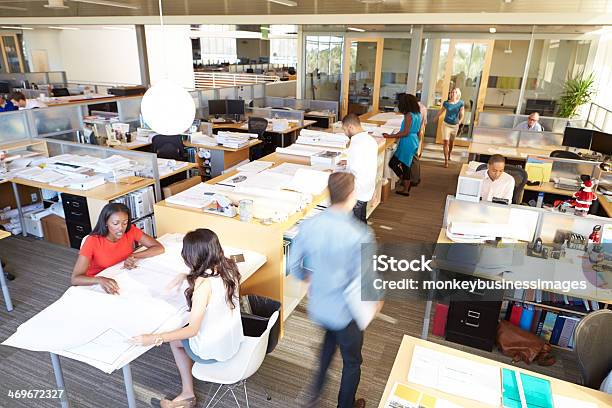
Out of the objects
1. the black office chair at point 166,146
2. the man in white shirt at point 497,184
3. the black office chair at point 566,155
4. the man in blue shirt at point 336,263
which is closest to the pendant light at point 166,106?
the man in blue shirt at point 336,263

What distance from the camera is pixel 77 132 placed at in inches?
236

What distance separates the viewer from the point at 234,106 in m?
8.24

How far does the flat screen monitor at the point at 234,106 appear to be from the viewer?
324 inches

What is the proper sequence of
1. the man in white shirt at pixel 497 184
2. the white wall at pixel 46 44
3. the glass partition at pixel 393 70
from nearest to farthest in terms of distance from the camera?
1. the man in white shirt at pixel 497 184
2. the glass partition at pixel 393 70
3. the white wall at pixel 46 44

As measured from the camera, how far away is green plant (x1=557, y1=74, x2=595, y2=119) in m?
8.62

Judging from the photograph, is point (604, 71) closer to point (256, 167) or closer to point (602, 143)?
point (602, 143)

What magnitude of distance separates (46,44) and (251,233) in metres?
15.9

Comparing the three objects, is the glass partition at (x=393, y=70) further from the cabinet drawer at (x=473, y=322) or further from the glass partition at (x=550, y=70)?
the cabinet drawer at (x=473, y=322)

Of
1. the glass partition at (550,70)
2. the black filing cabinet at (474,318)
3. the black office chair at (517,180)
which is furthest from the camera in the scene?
the glass partition at (550,70)

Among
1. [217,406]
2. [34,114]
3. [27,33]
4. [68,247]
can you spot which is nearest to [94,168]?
[68,247]

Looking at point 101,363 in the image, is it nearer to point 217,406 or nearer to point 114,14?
point 217,406

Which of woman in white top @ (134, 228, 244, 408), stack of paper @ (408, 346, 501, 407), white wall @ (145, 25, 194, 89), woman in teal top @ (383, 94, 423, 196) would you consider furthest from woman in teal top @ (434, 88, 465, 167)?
white wall @ (145, 25, 194, 89)

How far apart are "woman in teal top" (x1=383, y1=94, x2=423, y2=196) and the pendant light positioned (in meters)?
3.74

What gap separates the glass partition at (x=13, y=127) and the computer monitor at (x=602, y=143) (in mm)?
7893
